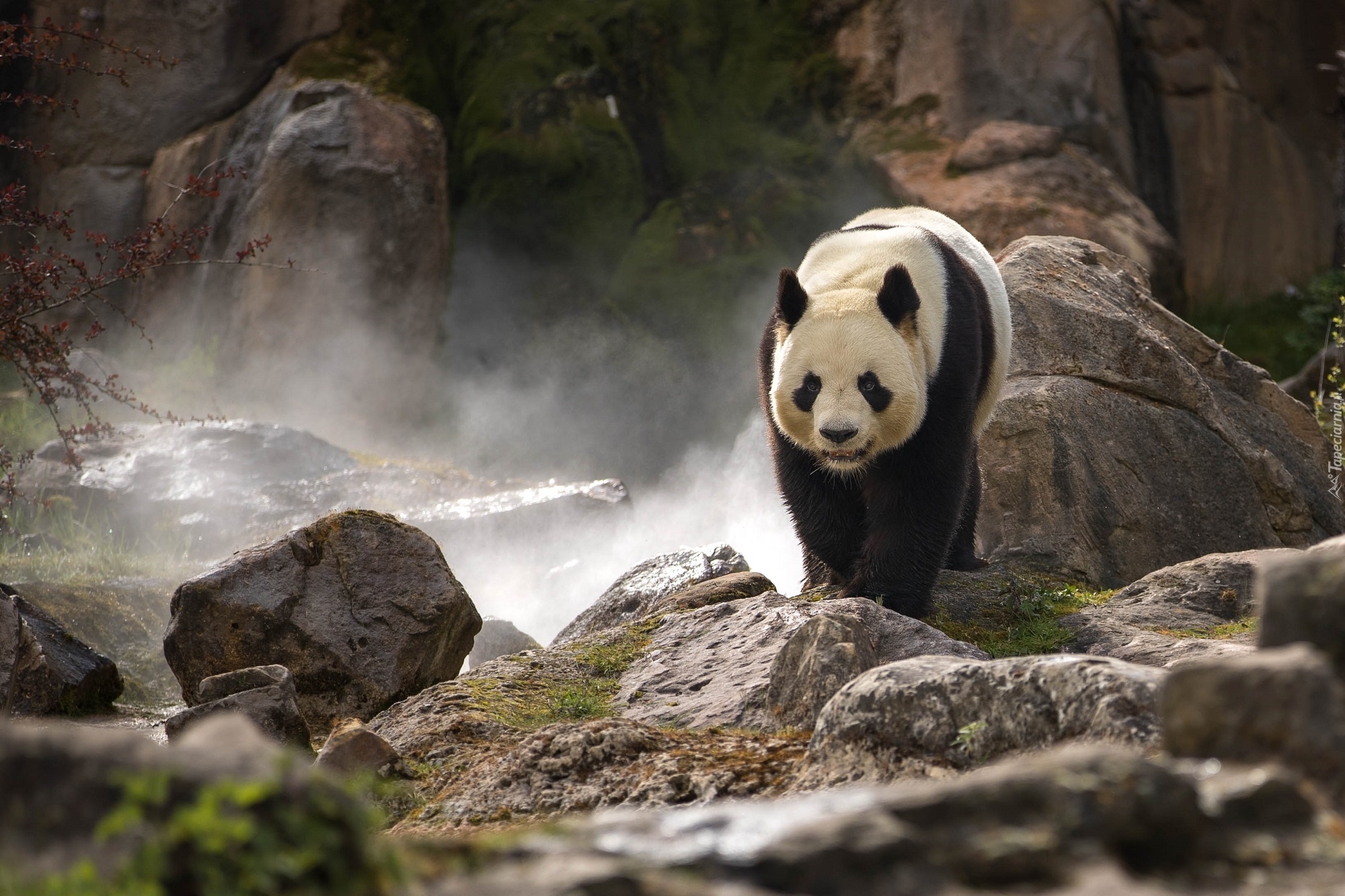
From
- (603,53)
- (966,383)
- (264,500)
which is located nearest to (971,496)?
(966,383)

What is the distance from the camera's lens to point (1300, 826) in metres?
1.72

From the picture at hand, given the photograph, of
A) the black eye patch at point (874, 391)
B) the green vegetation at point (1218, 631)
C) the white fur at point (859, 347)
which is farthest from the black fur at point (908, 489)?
the green vegetation at point (1218, 631)

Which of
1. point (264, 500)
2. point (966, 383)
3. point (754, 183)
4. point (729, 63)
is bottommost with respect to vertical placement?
point (264, 500)

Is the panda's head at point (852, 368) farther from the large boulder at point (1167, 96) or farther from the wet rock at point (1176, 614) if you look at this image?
the large boulder at point (1167, 96)

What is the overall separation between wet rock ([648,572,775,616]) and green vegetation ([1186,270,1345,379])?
10463mm

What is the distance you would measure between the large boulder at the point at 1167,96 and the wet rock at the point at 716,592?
366 inches

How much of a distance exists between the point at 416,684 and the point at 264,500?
5.70 meters

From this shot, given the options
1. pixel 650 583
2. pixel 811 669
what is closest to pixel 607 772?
pixel 811 669

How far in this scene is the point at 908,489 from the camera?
586cm

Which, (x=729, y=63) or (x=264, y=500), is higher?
(x=729, y=63)

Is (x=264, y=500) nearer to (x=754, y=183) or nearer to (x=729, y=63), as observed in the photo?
(x=754, y=183)

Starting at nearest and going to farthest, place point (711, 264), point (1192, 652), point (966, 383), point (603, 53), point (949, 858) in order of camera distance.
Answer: point (949, 858), point (1192, 652), point (966, 383), point (711, 264), point (603, 53)

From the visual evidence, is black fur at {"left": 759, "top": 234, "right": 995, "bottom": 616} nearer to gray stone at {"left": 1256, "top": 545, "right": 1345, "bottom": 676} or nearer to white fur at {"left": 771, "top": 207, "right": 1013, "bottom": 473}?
white fur at {"left": 771, "top": 207, "right": 1013, "bottom": 473}

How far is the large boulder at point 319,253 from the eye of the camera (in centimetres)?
1413
